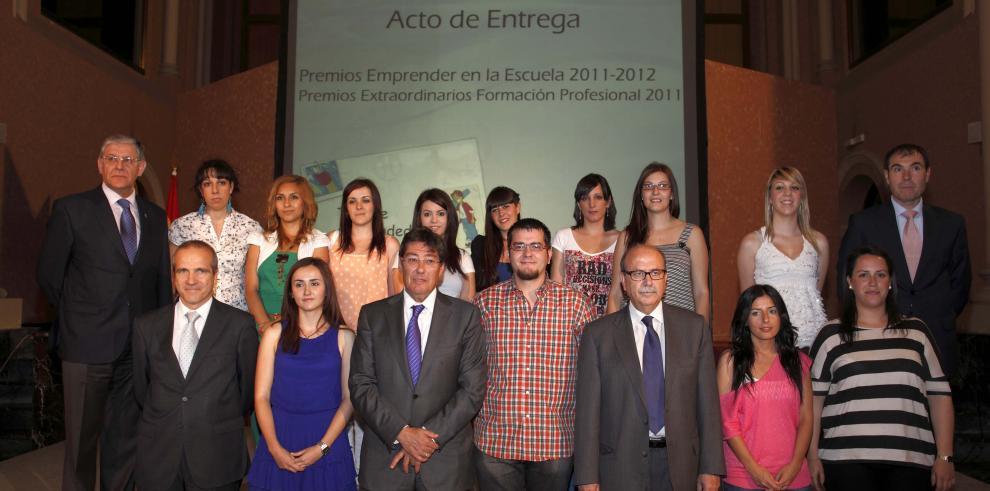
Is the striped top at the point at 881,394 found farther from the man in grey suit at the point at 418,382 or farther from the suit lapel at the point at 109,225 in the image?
the suit lapel at the point at 109,225

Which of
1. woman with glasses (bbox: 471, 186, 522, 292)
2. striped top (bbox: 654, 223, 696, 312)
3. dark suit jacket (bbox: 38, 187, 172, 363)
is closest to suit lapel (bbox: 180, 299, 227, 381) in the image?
dark suit jacket (bbox: 38, 187, 172, 363)

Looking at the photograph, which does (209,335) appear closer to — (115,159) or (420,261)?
(420,261)

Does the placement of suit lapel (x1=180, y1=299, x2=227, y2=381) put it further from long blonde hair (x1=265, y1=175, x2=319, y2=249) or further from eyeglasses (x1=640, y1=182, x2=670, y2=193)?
eyeglasses (x1=640, y1=182, x2=670, y2=193)

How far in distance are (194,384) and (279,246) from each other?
2.86 feet

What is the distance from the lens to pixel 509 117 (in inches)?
220

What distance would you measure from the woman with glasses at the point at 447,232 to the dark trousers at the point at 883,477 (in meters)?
1.51

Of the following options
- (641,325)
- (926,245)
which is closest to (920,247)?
(926,245)

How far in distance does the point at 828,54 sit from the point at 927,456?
21.9ft

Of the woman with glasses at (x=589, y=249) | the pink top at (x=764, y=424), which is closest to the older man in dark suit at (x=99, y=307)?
the woman with glasses at (x=589, y=249)

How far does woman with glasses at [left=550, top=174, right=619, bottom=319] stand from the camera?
3262 mm

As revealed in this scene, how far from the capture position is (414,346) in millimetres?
2523

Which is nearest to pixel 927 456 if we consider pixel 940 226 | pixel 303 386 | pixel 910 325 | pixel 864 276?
pixel 910 325

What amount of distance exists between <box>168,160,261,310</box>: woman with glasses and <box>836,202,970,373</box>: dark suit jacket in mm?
2393

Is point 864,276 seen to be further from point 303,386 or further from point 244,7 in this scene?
point 244,7
